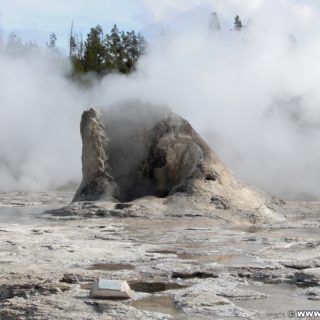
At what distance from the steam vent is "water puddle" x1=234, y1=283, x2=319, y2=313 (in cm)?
655

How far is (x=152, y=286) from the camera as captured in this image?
21.4 feet

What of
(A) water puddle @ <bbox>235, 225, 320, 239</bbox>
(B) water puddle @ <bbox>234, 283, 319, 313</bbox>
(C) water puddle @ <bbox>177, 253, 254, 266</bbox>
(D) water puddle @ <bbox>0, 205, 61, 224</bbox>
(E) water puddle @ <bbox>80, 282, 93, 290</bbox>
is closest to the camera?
(B) water puddle @ <bbox>234, 283, 319, 313</bbox>

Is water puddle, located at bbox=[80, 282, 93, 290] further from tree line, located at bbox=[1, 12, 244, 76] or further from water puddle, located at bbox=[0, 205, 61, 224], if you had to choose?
tree line, located at bbox=[1, 12, 244, 76]

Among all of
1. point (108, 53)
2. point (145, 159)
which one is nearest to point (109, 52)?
point (108, 53)

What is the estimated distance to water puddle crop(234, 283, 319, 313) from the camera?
572 centimetres

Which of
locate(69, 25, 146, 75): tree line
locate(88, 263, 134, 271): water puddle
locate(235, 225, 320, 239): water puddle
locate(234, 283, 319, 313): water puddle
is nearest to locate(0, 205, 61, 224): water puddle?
locate(235, 225, 320, 239): water puddle

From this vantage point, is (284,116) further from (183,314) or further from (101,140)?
(183,314)

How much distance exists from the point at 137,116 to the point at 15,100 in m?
13.6

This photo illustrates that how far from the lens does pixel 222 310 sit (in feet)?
18.4

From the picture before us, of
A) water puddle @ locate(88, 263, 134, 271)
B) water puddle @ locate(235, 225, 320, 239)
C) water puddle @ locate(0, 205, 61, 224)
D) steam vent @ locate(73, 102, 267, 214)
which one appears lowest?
water puddle @ locate(88, 263, 134, 271)

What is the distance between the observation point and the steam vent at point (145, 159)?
1331cm

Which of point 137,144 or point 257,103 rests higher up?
point 257,103

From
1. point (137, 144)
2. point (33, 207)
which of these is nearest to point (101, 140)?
point (137, 144)

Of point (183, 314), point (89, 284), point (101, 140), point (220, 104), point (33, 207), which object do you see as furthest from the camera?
point (220, 104)
